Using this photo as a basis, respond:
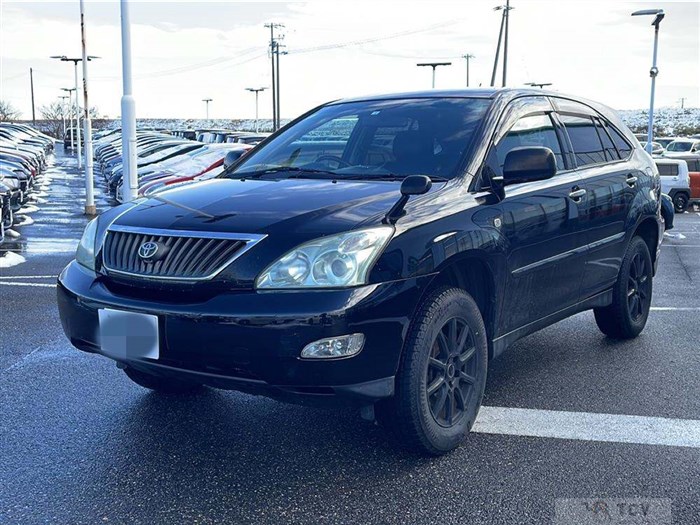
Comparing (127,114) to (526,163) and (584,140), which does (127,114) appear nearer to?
(584,140)

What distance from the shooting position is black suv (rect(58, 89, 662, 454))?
3.20 m

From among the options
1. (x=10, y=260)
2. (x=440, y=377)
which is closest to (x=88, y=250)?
(x=440, y=377)

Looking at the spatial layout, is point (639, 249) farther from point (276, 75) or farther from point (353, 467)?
point (276, 75)

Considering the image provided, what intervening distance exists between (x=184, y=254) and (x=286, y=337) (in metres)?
0.60

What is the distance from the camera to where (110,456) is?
371cm

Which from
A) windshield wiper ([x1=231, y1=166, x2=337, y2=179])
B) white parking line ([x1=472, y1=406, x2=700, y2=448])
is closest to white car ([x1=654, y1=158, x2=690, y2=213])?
white parking line ([x1=472, y1=406, x2=700, y2=448])

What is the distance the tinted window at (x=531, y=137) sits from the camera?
4324mm

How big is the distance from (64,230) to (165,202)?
36.3 feet

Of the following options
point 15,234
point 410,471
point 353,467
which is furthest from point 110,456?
point 15,234

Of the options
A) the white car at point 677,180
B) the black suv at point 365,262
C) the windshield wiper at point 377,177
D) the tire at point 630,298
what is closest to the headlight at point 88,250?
the black suv at point 365,262

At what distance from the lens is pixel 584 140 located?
17.2 ft

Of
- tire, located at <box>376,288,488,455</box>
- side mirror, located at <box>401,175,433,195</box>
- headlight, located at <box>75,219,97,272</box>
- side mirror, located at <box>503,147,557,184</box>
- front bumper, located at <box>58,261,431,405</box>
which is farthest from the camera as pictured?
side mirror, located at <box>503,147,557,184</box>

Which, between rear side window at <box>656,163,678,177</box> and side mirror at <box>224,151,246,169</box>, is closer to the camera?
side mirror at <box>224,151,246,169</box>

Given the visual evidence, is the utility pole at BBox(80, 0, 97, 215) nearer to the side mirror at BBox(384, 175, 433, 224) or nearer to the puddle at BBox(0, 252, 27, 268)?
the puddle at BBox(0, 252, 27, 268)
